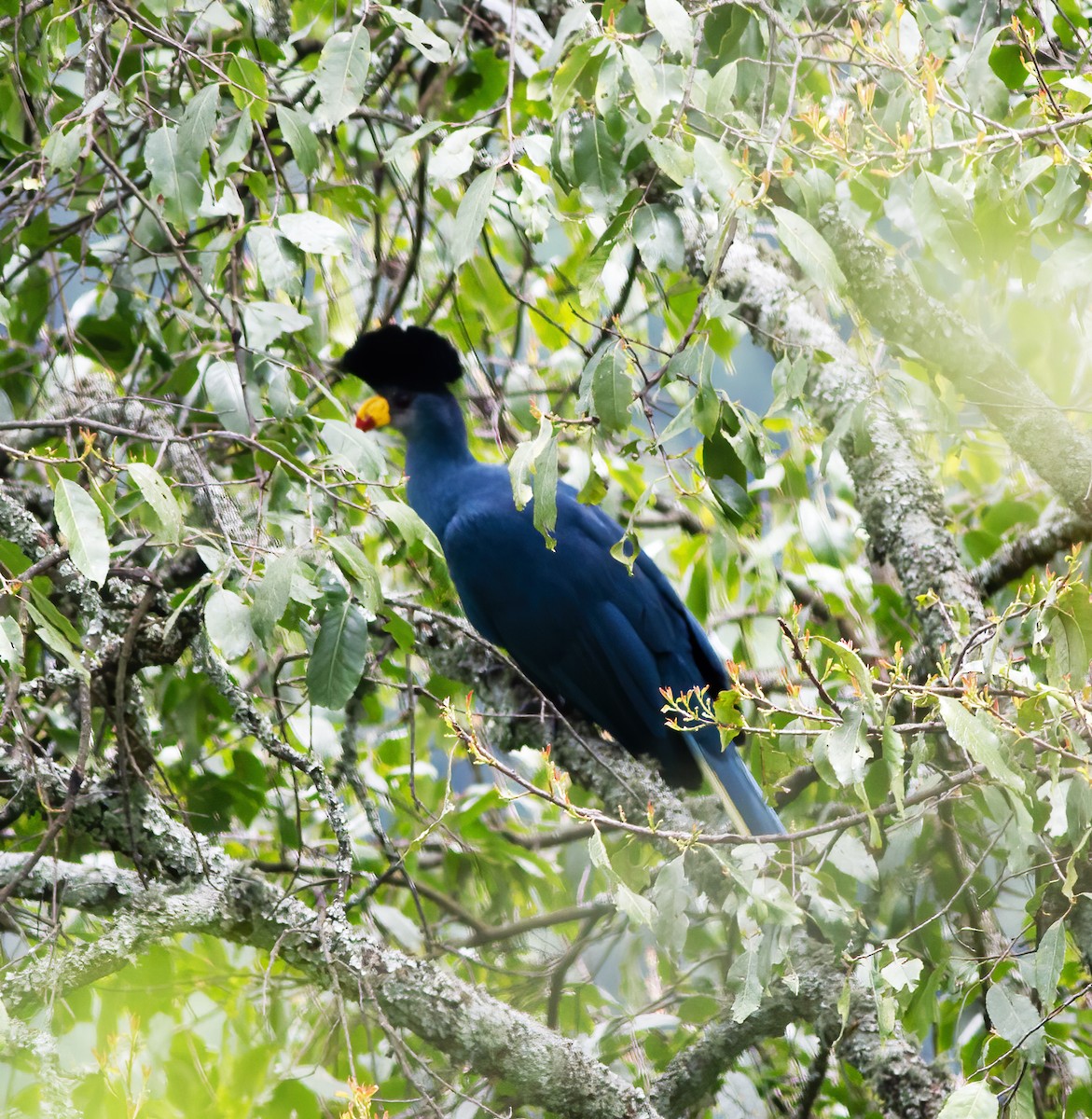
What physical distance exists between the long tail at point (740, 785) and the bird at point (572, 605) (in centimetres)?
13

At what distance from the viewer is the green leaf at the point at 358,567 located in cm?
156

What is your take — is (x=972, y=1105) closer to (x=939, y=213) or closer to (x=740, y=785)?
(x=939, y=213)

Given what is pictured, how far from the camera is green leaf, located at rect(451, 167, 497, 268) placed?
1430 millimetres

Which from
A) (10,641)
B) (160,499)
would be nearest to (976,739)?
(160,499)

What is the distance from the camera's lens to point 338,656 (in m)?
1.67

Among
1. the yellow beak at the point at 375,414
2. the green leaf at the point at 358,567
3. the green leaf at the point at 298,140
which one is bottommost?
the green leaf at the point at 358,567

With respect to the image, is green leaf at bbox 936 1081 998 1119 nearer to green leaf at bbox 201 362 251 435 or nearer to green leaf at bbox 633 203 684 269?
green leaf at bbox 633 203 684 269

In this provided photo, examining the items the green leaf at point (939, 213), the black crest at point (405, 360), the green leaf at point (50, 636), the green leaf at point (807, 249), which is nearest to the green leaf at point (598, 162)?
the green leaf at point (807, 249)

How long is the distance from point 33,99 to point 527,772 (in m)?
1.85

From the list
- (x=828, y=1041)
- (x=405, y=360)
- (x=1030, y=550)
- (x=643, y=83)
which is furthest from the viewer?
(x=405, y=360)

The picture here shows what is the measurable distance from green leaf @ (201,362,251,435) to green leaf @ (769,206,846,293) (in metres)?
0.89

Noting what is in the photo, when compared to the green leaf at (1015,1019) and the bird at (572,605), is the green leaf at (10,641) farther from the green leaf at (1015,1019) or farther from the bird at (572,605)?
the bird at (572,605)

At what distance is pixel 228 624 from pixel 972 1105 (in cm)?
95

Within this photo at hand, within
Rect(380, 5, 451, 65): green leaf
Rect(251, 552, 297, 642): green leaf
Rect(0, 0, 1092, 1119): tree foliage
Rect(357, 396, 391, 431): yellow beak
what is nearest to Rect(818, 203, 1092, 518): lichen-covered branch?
Rect(0, 0, 1092, 1119): tree foliage
